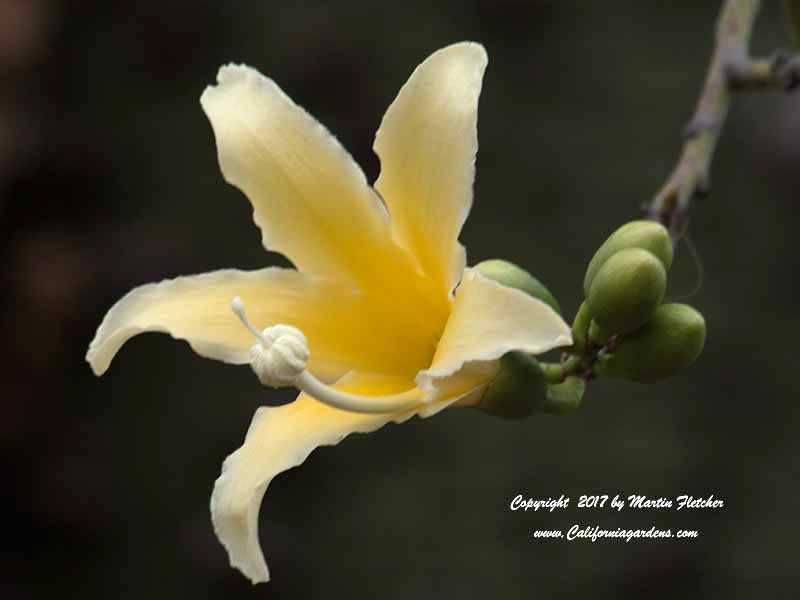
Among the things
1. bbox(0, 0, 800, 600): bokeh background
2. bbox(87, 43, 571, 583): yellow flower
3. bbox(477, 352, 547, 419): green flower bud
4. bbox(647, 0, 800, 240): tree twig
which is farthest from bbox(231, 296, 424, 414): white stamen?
bbox(0, 0, 800, 600): bokeh background

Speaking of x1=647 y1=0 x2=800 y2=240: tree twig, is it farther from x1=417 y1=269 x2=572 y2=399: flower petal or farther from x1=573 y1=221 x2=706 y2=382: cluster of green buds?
x1=417 y1=269 x2=572 y2=399: flower petal

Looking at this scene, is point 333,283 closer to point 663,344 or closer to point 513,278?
point 513,278

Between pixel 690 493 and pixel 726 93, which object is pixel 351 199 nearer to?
pixel 726 93

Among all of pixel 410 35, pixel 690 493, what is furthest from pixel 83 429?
pixel 690 493

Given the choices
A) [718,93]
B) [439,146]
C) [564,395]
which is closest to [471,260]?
[718,93]

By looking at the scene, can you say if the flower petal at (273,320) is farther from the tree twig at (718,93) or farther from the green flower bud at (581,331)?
the tree twig at (718,93)
